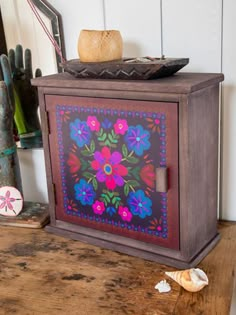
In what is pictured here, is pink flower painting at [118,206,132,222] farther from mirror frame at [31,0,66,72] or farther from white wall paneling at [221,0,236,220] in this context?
mirror frame at [31,0,66,72]

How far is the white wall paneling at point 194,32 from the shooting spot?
3.15 feet

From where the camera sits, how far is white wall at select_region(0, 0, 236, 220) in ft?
3.15

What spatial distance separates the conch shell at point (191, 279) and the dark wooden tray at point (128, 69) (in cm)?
37

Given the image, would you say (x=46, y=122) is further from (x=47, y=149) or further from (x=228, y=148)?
(x=228, y=148)

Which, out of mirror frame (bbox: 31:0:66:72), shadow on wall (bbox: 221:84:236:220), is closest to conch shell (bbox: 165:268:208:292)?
shadow on wall (bbox: 221:84:236:220)

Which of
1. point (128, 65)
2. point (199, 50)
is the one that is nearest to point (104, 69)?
point (128, 65)

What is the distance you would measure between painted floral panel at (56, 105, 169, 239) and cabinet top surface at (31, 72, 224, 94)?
0.05m

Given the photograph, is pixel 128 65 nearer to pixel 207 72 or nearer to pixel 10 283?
pixel 207 72

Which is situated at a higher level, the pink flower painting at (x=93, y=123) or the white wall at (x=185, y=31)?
the white wall at (x=185, y=31)

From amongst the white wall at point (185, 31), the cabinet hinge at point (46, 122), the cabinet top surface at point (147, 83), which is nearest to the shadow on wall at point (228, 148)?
the white wall at point (185, 31)

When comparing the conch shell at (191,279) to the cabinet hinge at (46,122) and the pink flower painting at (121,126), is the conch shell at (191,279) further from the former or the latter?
the cabinet hinge at (46,122)

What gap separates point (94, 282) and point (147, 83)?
38 cm

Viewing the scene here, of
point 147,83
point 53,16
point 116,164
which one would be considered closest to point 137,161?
point 116,164

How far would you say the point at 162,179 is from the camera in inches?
33.6
